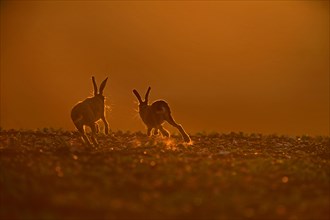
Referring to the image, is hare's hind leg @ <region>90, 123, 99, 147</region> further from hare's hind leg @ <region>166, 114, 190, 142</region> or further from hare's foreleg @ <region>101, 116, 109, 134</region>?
hare's hind leg @ <region>166, 114, 190, 142</region>

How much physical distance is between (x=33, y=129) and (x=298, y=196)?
1348cm

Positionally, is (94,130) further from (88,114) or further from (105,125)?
(105,125)

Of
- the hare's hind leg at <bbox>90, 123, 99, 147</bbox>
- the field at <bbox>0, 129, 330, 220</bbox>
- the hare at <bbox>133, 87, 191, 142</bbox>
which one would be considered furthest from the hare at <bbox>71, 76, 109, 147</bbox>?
the hare at <bbox>133, 87, 191, 142</bbox>

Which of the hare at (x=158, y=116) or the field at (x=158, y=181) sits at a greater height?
the hare at (x=158, y=116)

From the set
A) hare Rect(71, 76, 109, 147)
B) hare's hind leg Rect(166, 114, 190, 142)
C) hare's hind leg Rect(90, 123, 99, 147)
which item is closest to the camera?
hare's hind leg Rect(90, 123, 99, 147)

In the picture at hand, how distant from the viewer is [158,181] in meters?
12.8

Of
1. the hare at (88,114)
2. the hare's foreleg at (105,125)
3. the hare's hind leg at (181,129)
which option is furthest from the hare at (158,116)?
the hare at (88,114)

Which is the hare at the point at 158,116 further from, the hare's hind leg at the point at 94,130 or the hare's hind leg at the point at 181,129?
the hare's hind leg at the point at 94,130

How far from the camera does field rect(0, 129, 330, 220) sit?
10656 mm

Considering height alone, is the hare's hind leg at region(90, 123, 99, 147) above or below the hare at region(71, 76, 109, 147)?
below

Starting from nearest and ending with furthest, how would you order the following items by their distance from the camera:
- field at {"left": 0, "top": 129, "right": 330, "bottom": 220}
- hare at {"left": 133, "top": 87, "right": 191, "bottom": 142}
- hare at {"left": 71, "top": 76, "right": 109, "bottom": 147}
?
field at {"left": 0, "top": 129, "right": 330, "bottom": 220}
hare at {"left": 71, "top": 76, "right": 109, "bottom": 147}
hare at {"left": 133, "top": 87, "right": 191, "bottom": 142}

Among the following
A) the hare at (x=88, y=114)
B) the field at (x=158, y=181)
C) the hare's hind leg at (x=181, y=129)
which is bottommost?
the field at (x=158, y=181)

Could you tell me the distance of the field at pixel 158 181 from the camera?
1066 cm

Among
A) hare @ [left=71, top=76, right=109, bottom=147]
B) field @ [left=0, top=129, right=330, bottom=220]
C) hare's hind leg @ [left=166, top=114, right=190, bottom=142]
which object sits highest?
hare @ [left=71, top=76, right=109, bottom=147]
